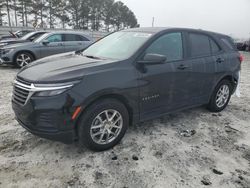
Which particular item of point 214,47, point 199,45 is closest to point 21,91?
point 199,45

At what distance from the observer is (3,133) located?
357cm

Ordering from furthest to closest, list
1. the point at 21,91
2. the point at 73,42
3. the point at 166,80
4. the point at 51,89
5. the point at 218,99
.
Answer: the point at 73,42, the point at 218,99, the point at 166,80, the point at 21,91, the point at 51,89

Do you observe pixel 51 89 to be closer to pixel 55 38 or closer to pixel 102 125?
pixel 102 125

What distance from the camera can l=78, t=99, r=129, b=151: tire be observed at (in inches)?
114

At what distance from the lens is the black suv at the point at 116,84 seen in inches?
108

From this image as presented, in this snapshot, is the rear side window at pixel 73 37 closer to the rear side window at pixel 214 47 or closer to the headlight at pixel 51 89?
the rear side window at pixel 214 47

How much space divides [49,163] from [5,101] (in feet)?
9.16

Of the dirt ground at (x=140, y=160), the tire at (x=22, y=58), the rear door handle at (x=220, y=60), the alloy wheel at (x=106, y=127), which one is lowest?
the dirt ground at (x=140, y=160)

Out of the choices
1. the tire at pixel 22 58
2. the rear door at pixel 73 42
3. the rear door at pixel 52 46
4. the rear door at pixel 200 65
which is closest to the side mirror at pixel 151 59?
the rear door at pixel 200 65

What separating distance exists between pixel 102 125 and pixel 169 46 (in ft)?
5.60

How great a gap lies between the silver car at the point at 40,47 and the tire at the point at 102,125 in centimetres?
658

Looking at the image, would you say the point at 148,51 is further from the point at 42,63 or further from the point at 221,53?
the point at 221,53

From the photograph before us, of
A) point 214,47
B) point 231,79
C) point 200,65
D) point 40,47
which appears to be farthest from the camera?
point 40,47

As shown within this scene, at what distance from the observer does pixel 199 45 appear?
4.24 meters
